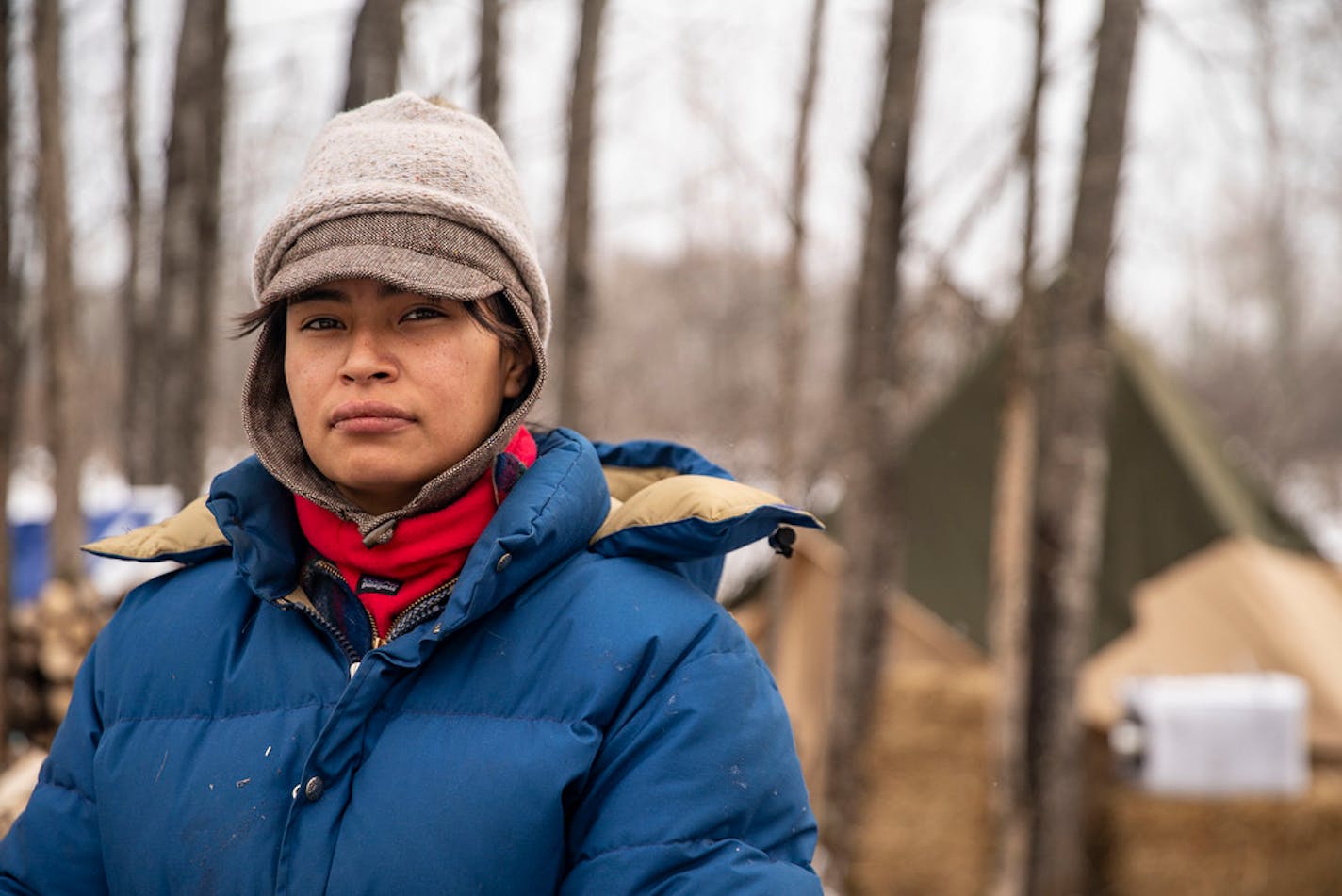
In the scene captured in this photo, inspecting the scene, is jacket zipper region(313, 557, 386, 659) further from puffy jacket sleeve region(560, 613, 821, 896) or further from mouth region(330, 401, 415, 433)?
puffy jacket sleeve region(560, 613, 821, 896)

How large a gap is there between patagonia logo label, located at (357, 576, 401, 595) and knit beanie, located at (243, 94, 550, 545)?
59mm

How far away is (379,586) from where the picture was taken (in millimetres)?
1599

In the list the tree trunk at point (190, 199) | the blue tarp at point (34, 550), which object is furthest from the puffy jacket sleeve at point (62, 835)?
the blue tarp at point (34, 550)

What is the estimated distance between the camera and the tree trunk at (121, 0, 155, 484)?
33.2 feet

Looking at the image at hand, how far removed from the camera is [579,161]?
6.27m

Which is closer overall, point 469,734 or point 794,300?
point 469,734

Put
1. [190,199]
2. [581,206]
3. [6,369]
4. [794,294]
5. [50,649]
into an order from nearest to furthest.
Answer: [6,369] < [50,649] < [581,206] < [190,199] < [794,294]

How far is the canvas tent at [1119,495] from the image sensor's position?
691 centimetres

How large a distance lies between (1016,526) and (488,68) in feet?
11.6

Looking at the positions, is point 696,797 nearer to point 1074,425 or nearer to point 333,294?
point 333,294

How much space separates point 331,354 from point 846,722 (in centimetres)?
432

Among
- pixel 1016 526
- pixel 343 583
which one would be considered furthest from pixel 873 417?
pixel 343 583

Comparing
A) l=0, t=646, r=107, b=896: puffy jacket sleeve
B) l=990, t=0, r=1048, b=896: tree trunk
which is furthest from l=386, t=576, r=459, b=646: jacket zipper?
l=990, t=0, r=1048, b=896: tree trunk

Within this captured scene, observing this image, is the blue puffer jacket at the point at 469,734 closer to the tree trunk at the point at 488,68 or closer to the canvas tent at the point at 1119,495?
the tree trunk at the point at 488,68
